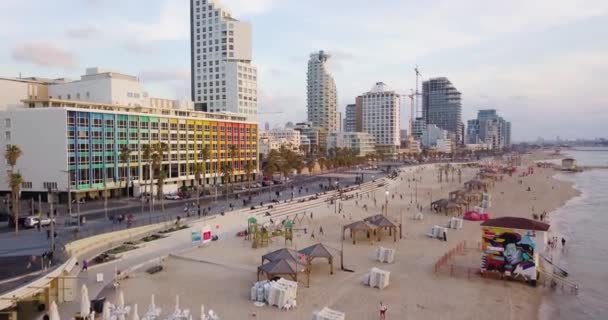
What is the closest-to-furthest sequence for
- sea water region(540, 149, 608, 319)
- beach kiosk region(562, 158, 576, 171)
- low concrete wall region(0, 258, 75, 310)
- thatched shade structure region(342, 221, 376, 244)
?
low concrete wall region(0, 258, 75, 310) < sea water region(540, 149, 608, 319) < thatched shade structure region(342, 221, 376, 244) < beach kiosk region(562, 158, 576, 171)

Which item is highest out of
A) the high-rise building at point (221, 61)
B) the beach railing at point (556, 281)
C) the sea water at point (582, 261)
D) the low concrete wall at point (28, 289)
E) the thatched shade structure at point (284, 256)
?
the high-rise building at point (221, 61)

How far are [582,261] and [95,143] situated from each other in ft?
181

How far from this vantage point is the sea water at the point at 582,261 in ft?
77.7

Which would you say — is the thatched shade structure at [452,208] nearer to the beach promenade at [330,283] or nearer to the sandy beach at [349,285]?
the beach promenade at [330,283]

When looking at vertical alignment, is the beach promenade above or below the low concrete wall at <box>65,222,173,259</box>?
below

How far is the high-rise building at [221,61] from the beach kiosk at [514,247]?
89.8 metres

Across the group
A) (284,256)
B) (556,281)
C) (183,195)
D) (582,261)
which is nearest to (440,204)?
(582,261)

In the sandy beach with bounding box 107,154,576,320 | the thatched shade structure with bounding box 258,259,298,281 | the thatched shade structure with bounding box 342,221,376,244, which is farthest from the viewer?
the thatched shade structure with bounding box 342,221,376,244

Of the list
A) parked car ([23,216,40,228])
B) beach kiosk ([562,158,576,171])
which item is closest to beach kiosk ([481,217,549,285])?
parked car ([23,216,40,228])

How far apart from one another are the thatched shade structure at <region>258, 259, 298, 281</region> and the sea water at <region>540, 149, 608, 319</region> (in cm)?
1329

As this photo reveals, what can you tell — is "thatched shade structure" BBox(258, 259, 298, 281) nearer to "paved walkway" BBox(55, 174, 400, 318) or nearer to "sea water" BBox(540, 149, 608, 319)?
"paved walkway" BBox(55, 174, 400, 318)

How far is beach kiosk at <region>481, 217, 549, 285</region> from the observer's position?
27062 mm

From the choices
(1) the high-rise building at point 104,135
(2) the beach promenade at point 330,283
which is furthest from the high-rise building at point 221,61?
(2) the beach promenade at point 330,283

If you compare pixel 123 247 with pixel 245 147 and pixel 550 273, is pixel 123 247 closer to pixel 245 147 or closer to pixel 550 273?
pixel 550 273
